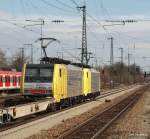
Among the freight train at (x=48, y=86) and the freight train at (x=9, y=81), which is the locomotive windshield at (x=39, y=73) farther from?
the freight train at (x=9, y=81)

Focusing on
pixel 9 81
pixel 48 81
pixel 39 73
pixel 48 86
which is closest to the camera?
pixel 48 86

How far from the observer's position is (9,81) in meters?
62.9

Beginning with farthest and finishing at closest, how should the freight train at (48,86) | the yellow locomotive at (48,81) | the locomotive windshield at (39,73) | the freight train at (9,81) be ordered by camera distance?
the freight train at (9,81), the locomotive windshield at (39,73), the yellow locomotive at (48,81), the freight train at (48,86)

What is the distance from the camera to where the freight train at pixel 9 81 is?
60.0 meters

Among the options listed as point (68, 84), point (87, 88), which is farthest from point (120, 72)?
point (68, 84)

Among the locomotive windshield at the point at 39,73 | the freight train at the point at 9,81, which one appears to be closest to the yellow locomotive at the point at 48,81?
the locomotive windshield at the point at 39,73

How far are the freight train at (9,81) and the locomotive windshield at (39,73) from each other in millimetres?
28774

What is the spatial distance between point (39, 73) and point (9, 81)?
32831 millimetres

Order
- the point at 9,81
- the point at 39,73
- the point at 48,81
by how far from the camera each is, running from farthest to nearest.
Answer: the point at 9,81 → the point at 39,73 → the point at 48,81

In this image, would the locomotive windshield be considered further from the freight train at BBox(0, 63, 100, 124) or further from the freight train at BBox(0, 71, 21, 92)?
the freight train at BBox(0, 71, 21, 92)

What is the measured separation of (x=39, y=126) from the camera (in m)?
22.0

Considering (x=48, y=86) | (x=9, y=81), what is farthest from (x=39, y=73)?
(x=9, y=81)

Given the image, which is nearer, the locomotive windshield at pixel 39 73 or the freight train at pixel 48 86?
the freight train at pixel 48 86

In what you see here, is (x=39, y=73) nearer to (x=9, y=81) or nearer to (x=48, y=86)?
(x=48, y=86)
